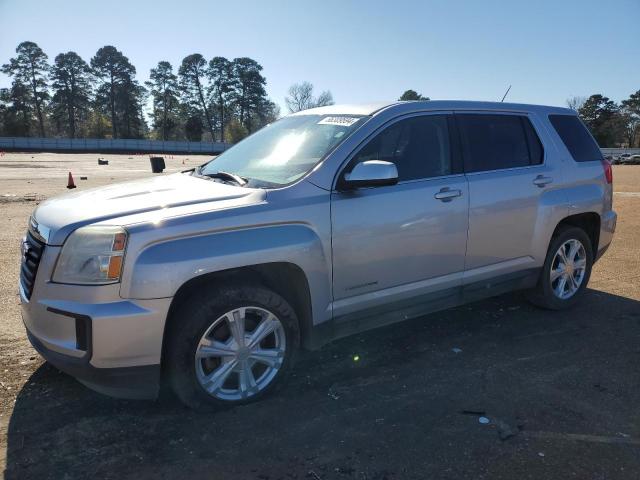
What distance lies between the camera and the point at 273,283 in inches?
130

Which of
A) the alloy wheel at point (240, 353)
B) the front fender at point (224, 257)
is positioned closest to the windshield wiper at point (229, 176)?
the front fender at point (224, 257)

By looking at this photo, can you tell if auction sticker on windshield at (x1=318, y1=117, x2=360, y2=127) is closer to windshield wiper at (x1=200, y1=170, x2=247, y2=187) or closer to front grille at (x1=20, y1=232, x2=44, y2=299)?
windshield wiper at (x1=200, y1=170, x2=247, y2=187)

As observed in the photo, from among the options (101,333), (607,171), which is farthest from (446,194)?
(101,333)

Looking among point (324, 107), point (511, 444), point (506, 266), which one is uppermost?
point (324, 107)

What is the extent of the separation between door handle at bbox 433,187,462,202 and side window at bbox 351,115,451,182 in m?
0.16

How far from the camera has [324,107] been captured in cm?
435

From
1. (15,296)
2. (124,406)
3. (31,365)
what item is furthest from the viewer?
(15,296)

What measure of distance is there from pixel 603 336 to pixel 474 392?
68.9 inches

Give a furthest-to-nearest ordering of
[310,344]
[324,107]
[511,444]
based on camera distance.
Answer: [324,107]
[310,344]
[511,444]

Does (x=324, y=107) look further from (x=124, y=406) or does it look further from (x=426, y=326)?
(x=124, y=406)

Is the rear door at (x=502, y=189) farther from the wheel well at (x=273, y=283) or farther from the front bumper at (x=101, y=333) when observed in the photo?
the front bumper at (x=101, y=333)

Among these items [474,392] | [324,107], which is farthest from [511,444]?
[324,107]

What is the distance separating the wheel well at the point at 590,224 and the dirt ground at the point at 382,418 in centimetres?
109

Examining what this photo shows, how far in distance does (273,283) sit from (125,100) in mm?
92486
